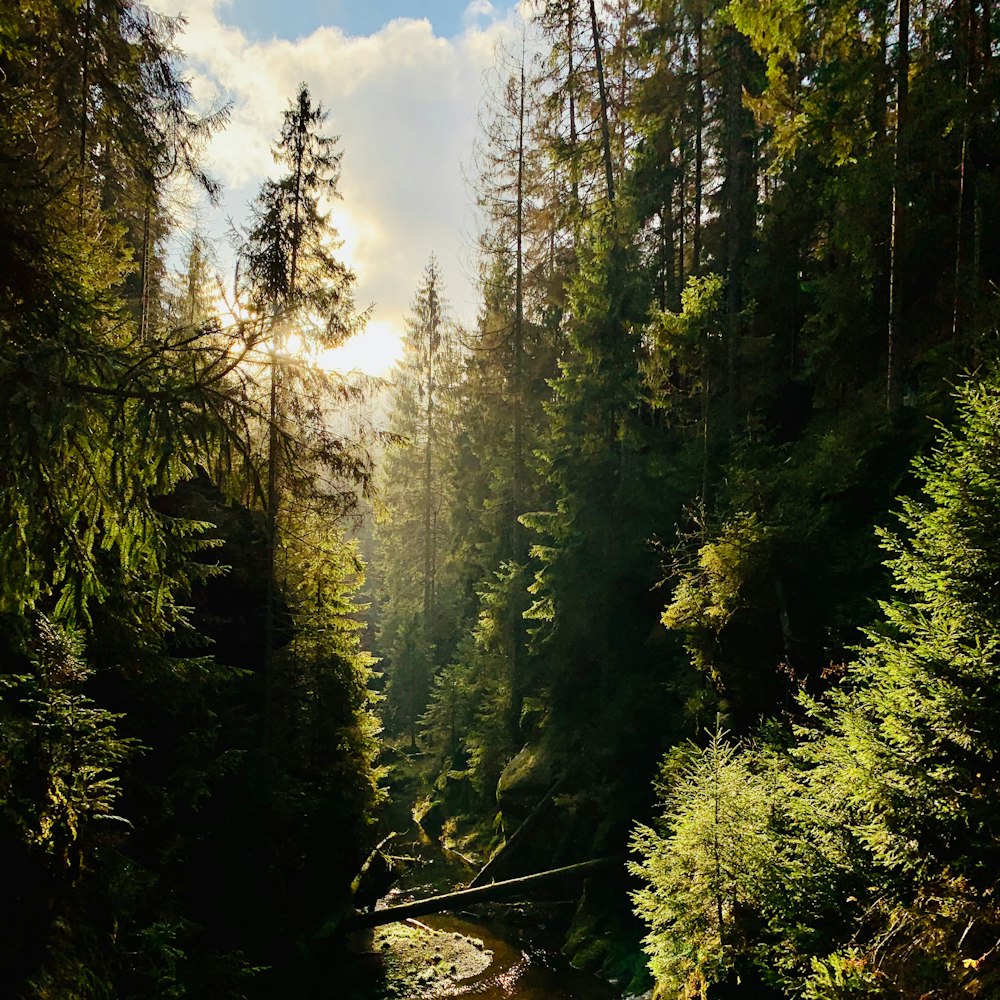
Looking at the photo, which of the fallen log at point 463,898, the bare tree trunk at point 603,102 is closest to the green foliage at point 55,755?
the fallen log at point 463,898

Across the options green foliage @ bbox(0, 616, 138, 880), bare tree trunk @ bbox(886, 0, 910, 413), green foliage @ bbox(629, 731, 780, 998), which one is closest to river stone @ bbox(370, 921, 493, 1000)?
green foliage @ bbox(629, 731, 780, 998)

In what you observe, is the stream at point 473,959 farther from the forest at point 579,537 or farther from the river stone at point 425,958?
the forest at point 579,537

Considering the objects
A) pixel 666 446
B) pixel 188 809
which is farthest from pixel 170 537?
pixel 666 446

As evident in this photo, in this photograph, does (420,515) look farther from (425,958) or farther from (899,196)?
(899,196)

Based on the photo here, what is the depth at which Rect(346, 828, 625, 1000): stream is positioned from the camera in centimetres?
1233

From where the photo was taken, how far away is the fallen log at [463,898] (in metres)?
12.9

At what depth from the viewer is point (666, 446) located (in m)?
19.8

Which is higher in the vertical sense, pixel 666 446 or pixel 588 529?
pixel 666 446

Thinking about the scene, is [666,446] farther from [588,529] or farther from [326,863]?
[326,863]

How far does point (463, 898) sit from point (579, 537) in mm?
8781

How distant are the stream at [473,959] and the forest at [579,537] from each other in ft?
2.90

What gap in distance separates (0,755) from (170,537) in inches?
74.8

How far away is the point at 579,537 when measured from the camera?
17922 millimetres

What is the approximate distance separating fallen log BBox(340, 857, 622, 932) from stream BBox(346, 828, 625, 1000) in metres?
0.81
